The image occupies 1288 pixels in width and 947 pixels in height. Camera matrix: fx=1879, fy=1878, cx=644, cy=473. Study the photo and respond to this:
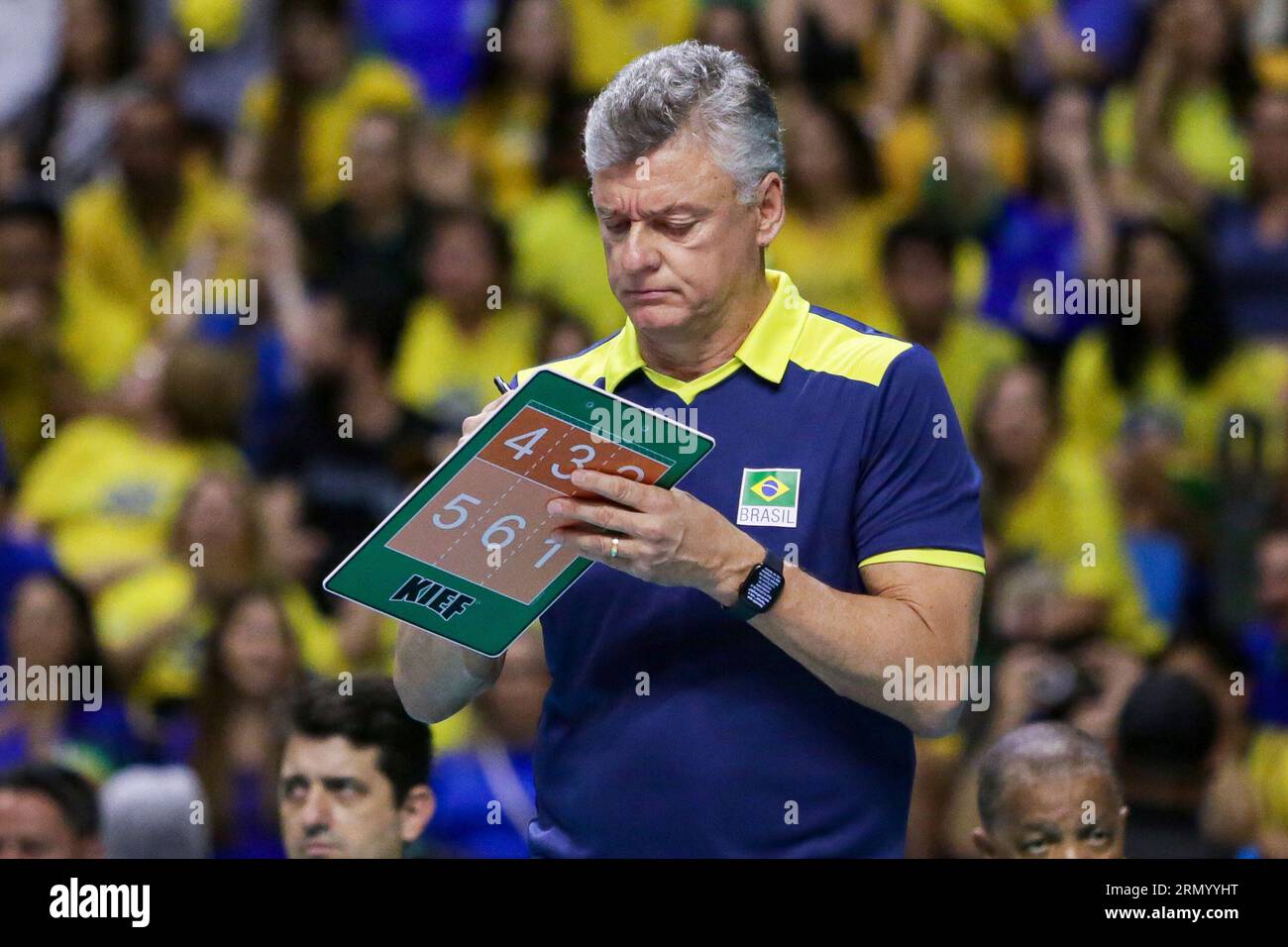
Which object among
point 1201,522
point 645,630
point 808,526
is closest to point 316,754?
point 645,630

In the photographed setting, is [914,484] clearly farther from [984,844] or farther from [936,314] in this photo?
[936,314]

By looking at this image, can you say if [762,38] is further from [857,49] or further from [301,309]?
[301,309]

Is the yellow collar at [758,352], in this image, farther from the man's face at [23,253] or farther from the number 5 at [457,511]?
the man's face at [23,253]

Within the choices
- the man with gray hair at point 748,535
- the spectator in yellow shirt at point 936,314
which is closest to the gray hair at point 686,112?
the man with gray hair at point 748,535

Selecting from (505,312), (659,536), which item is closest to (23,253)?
(505,312)

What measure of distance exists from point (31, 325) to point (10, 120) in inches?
30.8

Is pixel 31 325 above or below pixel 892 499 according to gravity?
above

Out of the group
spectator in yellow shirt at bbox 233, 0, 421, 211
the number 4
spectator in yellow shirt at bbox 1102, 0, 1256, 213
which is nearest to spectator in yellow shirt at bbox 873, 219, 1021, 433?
spectator in yellow shirt at bbox 1102, 0, 1256, 213

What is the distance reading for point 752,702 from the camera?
208cm

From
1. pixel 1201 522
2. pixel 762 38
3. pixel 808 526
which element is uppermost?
pixel 762 38

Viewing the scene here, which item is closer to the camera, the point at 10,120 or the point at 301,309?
the point at 301,309

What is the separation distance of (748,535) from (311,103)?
11.8ft

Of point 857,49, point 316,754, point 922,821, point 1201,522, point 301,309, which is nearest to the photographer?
point 316,754

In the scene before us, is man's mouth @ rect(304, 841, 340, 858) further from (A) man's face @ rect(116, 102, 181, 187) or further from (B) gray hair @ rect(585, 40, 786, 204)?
(A) man's face @ rect(116, 102, 181, 187)
